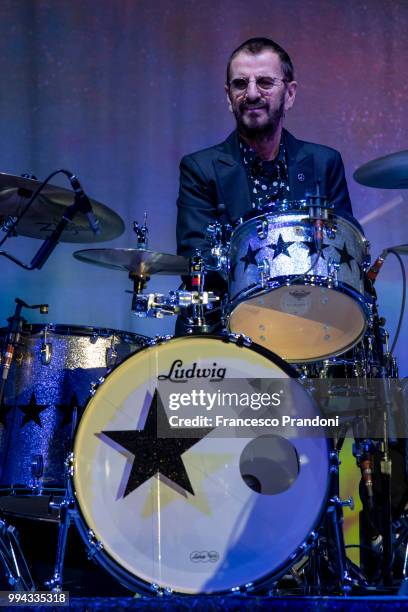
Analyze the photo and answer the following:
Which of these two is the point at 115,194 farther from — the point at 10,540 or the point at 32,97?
the point at 10,540

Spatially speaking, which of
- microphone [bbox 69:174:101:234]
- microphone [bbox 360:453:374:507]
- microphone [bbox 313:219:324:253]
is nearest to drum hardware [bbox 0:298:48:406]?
microphone [bbox 69:174:101:234]

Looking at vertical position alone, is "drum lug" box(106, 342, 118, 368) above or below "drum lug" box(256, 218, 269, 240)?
below

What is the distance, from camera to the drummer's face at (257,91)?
2973 mm

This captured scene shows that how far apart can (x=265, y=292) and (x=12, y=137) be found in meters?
2.37

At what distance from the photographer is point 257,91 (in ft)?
9.80

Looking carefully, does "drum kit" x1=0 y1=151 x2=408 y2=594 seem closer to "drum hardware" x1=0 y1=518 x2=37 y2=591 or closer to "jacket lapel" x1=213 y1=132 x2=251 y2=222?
"drum hardware" x1=0 y1=518 x2=37 y2=591

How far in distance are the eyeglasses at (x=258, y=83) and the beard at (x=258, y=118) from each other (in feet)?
0.17

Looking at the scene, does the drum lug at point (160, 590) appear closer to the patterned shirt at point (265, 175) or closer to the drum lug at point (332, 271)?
the drum lug at point (332, 271)

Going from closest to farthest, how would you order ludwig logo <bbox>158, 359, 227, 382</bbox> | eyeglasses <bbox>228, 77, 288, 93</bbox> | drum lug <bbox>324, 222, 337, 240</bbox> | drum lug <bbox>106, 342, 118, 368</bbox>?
ludwig logo <bbox>158, 359, 227, 382</bbox>
drum lug <bbox>324, 222, 337, 240</bbox>
eyeglasses <bbox>228, 77, 288, 93</bbox>
drum lug <bbox>106, 342, 118, 368</bbox>

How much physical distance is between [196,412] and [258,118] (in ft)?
4.83

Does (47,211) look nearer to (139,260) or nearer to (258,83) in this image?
(139,260)

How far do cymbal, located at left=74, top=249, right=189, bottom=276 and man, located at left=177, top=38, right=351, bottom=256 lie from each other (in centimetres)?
7

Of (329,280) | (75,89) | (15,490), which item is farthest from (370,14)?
(15,490)

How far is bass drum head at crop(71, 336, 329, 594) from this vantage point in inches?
71.9
